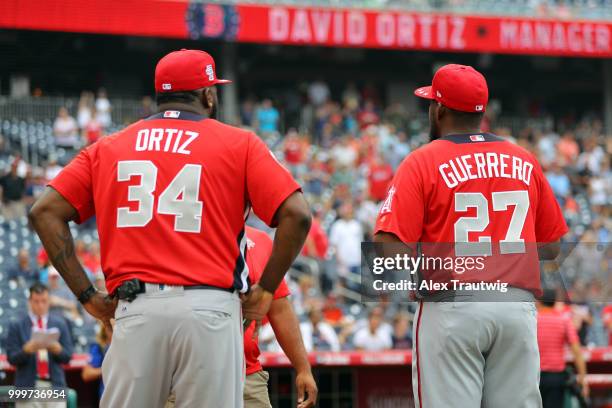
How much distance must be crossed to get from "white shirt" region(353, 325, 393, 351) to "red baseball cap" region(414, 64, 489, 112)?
8055mm

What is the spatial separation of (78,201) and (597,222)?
1592 cm

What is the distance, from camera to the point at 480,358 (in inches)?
193

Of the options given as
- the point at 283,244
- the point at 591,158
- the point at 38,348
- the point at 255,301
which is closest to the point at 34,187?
the point at 38,348

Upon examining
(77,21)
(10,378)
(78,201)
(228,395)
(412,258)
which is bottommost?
(10,378)

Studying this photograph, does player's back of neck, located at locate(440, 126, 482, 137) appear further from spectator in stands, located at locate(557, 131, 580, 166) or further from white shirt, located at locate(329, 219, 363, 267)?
spectator in stands, located at locate(557, 131, 580, 166)

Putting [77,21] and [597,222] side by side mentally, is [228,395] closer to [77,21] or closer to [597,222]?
[597,222]

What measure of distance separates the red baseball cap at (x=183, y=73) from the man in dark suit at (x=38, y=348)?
17.2ft

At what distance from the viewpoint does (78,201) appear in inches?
177

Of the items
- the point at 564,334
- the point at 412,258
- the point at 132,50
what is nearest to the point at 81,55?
the point at 132,50

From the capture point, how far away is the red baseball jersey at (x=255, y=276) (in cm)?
558

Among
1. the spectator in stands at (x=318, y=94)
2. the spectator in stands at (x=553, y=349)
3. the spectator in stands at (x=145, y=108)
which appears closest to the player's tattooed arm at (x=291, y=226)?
the spectator in stands at (x=553, y=349)

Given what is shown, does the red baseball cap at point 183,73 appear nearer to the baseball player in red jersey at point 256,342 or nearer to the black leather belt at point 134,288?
the black leather belt at point 134,288

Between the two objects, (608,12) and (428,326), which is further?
(608,12)

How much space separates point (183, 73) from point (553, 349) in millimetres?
6596
